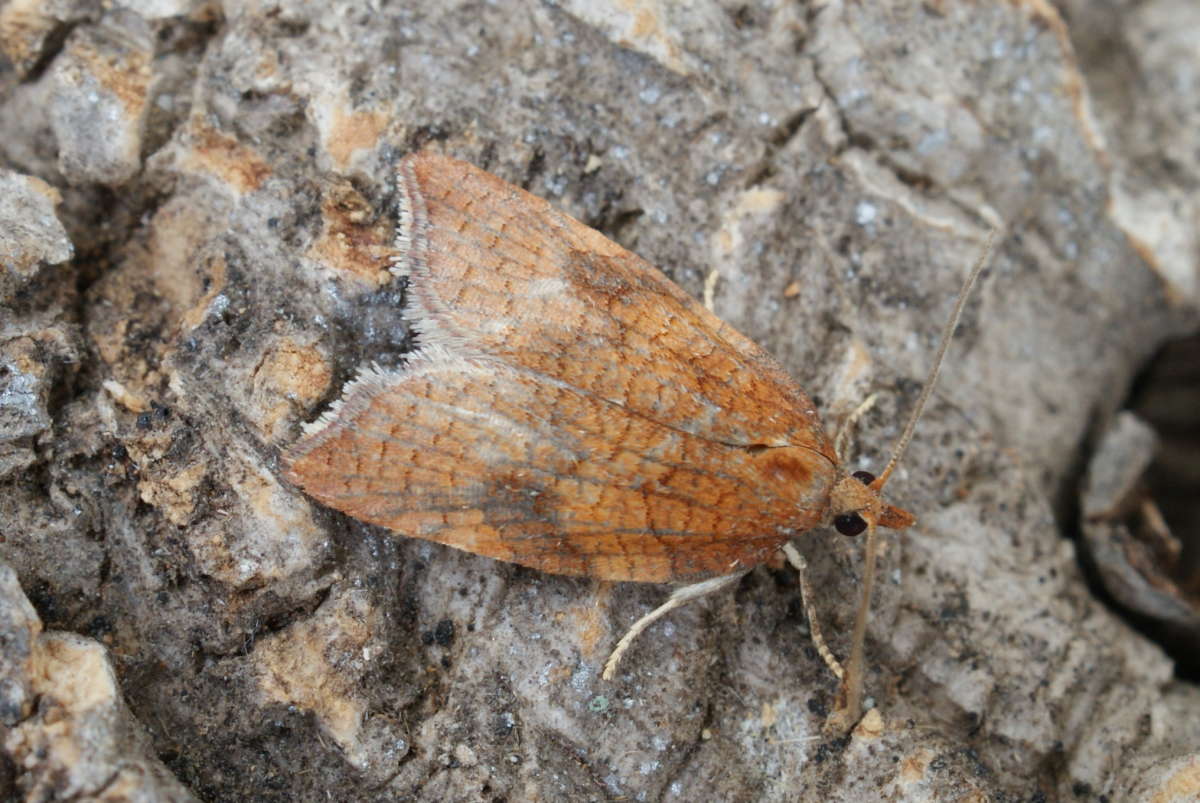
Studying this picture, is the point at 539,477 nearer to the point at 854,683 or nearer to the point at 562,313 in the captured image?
the point at 562,313

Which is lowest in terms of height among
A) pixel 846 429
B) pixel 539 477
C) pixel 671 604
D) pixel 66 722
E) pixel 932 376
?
pixel 66 722

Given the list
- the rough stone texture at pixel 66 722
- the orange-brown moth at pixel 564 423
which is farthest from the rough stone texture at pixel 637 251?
the orange-brown moth at pixel 564 423

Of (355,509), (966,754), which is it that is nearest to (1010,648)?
(966,754)

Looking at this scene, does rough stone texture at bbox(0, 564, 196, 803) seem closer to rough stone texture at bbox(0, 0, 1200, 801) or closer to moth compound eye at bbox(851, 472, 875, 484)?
rough stone texture at bbox(0, 0, 1200, 801)

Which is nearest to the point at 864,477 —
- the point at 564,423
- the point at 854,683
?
the point at 854,683

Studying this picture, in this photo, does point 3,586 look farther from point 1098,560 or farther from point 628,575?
point 1098,560

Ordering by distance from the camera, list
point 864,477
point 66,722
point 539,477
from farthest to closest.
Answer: point 864,477 < point 539,477 < point 66,722

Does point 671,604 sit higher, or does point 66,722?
point 671,604
